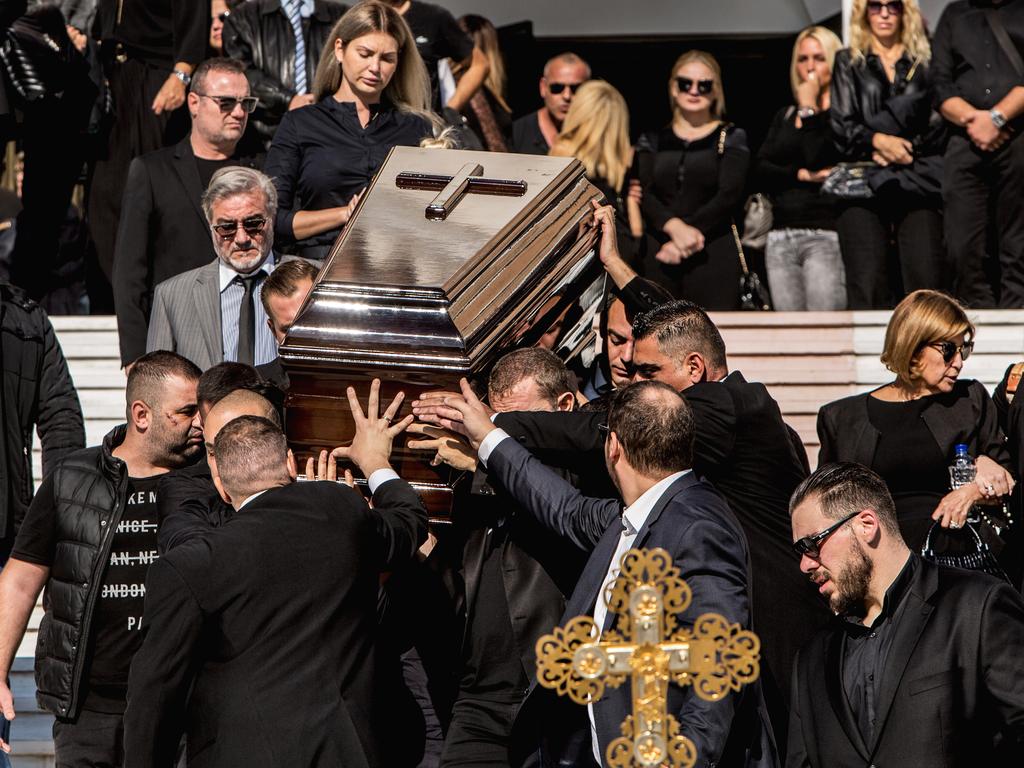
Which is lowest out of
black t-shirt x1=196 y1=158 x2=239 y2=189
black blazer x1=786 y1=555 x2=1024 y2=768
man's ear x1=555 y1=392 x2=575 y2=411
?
black blazer x1=786 y1=555 x2=1024 y2=768

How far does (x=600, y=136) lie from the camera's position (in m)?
Result: 6.95

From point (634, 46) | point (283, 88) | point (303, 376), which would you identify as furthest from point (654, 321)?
point (634, 46)

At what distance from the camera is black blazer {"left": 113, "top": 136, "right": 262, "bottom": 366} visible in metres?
6.03

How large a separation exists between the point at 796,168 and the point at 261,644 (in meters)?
4.37

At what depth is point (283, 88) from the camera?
22.5 ft

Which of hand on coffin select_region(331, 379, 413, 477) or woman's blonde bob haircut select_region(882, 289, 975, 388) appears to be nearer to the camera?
hand on coffin select_region(331, 379, 413, 477)

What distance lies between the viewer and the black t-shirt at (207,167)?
6125 millimetres

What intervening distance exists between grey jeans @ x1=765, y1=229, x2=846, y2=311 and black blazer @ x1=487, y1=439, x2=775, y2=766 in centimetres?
349

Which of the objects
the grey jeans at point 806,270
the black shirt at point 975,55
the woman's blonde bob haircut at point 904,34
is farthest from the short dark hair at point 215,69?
the black shirt at point 975,55

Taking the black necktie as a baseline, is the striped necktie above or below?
above

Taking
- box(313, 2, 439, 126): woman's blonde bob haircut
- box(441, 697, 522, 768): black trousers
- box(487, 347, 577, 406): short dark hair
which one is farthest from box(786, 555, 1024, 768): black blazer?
box(313, 2, 439, 126): woman's blonde bob haircut

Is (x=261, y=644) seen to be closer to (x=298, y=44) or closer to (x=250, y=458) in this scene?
(x=250, y=458)

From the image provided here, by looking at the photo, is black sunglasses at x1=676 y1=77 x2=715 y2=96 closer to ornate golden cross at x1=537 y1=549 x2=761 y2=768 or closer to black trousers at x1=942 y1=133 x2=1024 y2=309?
black trousers at x1=942 y1=133 x2=1024 y2=309

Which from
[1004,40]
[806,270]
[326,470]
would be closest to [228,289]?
[326,470]
